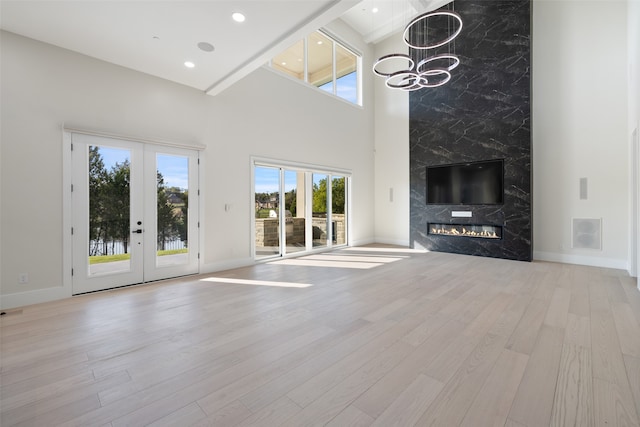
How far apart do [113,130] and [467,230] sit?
26.6 ft

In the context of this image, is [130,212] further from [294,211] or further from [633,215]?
[633,215]

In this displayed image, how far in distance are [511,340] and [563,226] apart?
537 cm

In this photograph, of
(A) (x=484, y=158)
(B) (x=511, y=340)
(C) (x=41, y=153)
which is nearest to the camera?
(B) (x=511, y=340)

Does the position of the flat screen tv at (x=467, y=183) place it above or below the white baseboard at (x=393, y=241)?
above

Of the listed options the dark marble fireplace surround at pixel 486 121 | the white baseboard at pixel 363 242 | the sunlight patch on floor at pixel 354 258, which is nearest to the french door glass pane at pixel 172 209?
the sunlight patch on floor at pixel 354 258

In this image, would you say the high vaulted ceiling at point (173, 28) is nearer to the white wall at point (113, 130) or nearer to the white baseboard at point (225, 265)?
the white wall at point (113, 130)

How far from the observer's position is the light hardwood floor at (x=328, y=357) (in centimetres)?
179

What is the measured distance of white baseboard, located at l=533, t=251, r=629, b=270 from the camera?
581cm

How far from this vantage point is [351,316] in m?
3.32

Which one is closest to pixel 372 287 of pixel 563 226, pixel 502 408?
pixel 502 408

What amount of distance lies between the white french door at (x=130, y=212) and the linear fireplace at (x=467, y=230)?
6.32 m

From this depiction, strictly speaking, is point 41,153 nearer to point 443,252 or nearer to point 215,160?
point 215,160

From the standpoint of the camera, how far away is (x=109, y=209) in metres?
4.56

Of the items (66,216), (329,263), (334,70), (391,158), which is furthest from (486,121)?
(66,216)
